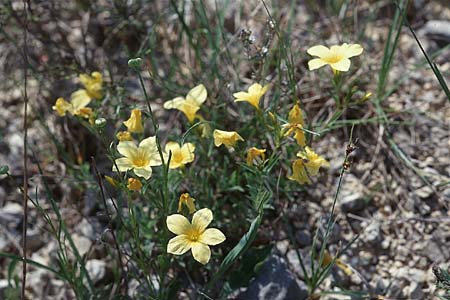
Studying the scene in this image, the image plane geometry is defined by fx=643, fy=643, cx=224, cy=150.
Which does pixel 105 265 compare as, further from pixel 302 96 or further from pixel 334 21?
pixel 334 21

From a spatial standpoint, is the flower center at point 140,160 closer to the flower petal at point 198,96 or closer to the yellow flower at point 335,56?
the flower petal at point 198,96

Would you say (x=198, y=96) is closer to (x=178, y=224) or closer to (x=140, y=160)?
(x=140, y=160)

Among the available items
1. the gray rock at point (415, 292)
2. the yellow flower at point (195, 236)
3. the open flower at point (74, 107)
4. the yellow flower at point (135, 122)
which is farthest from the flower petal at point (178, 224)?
the gray rock at point (415, 292)

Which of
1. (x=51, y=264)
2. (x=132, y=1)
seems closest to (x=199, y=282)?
(x=51, y=264)

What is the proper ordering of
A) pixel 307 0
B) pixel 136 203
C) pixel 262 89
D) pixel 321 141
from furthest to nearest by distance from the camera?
1. pixel 307 0
2. pixel 321 141
3. pixel 136 203
4. pixel 262 89

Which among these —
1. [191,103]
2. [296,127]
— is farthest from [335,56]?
[191,103]

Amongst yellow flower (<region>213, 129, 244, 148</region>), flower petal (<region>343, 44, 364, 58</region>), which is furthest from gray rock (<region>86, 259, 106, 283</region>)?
flower petal (<region>343, 44, 364, 58</region>)
